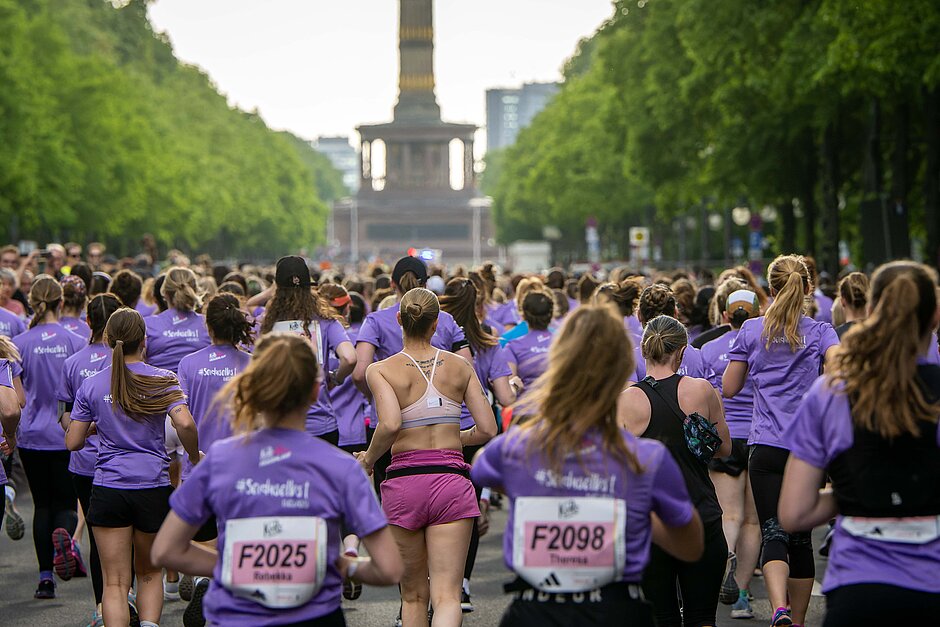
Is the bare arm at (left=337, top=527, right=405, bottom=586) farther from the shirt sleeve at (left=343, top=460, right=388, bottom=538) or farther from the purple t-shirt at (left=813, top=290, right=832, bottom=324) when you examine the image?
the purple t-shirt at (left=813, top=290, right=832, bottom=324)

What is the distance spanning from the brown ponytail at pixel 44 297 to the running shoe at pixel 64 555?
1.33 metres

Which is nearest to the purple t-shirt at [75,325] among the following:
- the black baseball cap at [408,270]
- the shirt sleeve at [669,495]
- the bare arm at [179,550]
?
the black baseball cap at [408,270]

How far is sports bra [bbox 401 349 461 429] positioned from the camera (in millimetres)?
7770

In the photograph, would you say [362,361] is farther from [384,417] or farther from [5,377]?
[384,417]

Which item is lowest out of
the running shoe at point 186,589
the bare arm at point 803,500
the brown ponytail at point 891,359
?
the running shoe at point 186,589

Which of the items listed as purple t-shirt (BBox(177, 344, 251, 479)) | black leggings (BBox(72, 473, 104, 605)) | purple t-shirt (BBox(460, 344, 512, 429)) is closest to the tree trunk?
purple t-shirt (BBox(460, 344, 512, 429))

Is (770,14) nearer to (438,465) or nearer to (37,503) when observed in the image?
(37,503)

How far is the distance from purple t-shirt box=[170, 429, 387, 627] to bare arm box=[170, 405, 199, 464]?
2995 millimetres

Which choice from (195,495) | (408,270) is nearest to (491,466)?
(195,495)

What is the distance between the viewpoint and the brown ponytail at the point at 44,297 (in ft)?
36.0

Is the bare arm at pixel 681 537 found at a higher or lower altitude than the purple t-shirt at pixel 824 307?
lower

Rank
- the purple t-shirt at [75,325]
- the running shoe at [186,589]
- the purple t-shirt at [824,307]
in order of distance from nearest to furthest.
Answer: the running shoe at [186,589], the purple t-shirt at [75,325], the purple t-shirt at [824,307]

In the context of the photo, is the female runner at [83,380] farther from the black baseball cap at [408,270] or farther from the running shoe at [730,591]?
the running shoe at [730,591]

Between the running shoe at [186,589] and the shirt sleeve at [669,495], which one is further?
the running shoe at [186,589]
